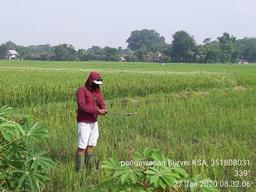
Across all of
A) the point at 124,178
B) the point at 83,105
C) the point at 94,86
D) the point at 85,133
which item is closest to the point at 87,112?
the point at 83,105

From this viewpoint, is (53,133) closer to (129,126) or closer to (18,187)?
(129,126)

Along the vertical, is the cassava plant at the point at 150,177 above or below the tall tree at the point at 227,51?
above

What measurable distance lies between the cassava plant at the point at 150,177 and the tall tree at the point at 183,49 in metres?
76.5

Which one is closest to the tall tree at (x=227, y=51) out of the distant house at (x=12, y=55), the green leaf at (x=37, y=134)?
the distant house at (x=12, y=55)

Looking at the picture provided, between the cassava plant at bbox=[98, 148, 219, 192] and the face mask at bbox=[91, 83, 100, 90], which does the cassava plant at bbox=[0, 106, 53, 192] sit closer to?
the cassava plant at bbox=[98, 148, 219, 192]

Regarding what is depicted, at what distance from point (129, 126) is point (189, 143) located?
2.13 m

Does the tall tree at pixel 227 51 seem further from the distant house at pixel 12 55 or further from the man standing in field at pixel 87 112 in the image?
the man standing in field at pixel 87 112

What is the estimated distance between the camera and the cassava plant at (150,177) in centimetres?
221

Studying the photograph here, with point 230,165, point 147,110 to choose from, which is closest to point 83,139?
point 230,165

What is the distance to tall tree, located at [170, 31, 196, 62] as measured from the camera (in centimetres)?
7831

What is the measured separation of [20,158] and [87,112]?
2.69 meters

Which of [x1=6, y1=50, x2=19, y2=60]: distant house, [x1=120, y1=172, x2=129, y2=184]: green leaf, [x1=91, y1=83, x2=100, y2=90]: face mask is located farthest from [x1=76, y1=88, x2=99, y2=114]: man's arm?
[x1=6, y1=50, x2=19, y2=60]: distant house

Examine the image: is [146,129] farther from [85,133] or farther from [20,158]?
[20,158]

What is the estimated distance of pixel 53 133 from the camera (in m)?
8.39
